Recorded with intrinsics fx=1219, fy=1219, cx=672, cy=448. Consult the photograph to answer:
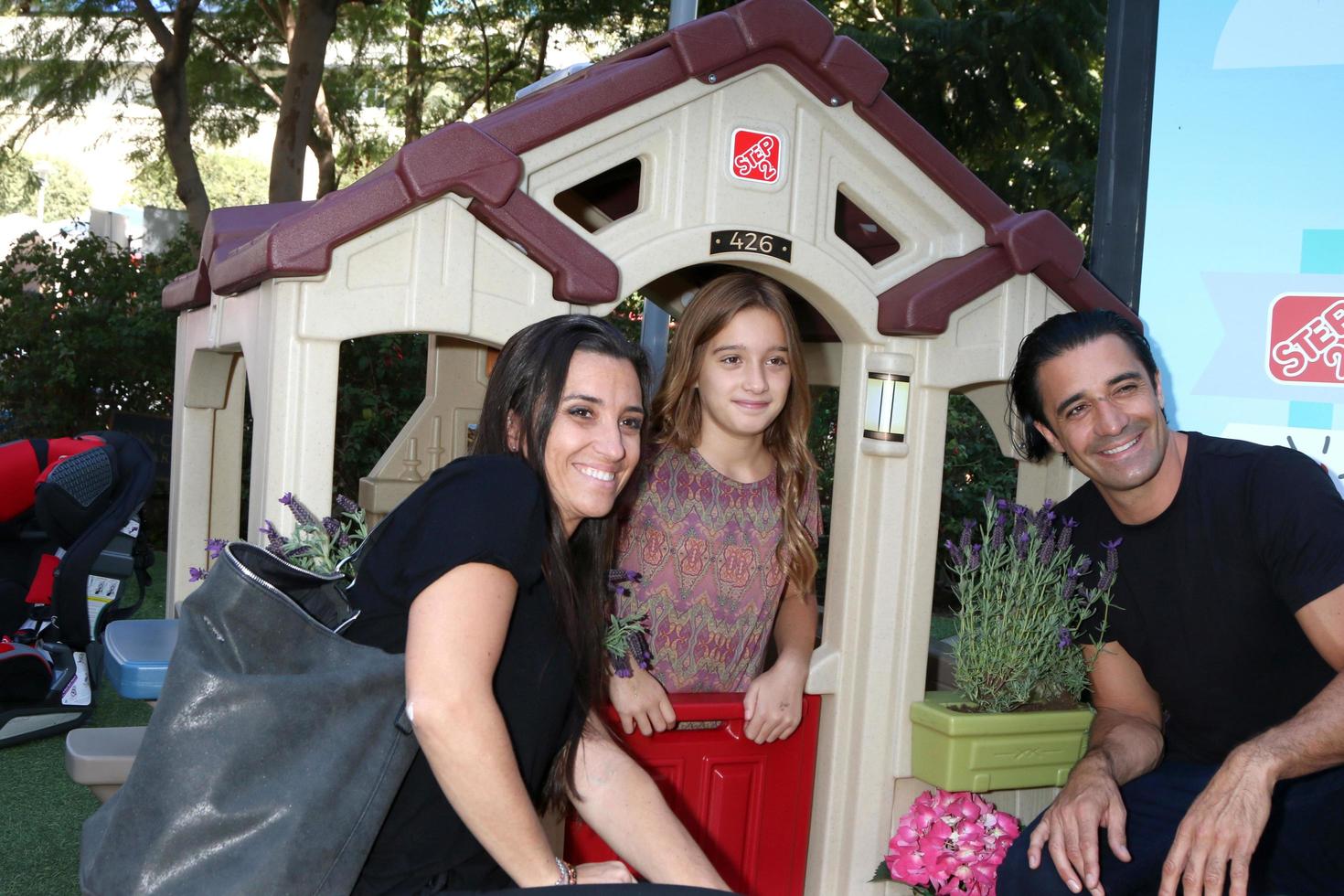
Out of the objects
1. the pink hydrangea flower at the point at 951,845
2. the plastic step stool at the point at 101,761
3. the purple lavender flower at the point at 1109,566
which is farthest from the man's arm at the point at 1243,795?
the plastic step stool at the point at 101,761

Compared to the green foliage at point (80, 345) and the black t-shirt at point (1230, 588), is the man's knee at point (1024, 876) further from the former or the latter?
the green foliage at point (80, 345)

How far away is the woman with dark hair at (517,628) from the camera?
180cm

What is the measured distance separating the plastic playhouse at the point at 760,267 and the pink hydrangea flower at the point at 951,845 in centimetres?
16

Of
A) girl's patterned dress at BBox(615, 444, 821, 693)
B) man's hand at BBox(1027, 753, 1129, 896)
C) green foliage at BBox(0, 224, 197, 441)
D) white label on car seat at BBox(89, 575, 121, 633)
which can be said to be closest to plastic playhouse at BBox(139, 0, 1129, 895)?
girl's patterned dress at BBox(615, 444, 821, 693)

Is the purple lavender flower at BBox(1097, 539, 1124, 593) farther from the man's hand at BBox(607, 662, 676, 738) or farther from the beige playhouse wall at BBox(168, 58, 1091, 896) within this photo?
the man's hand at BBox(607, 662, 676, 738)

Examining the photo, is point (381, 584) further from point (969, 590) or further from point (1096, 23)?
point (1096, 23)

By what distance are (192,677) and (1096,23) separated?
9237 mm

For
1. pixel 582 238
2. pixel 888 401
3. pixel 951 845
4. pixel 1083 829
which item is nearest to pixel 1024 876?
pixel 1083 829

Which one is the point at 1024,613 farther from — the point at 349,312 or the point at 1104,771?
the point at 349,312

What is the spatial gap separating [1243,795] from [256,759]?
191 centimetres

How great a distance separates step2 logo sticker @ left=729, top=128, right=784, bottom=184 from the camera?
325cm

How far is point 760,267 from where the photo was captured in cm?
336

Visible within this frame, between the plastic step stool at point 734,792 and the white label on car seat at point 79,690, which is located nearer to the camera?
the plastic step stool at point 734,792

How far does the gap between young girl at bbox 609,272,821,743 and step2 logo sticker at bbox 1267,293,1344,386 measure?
1.41 metres
